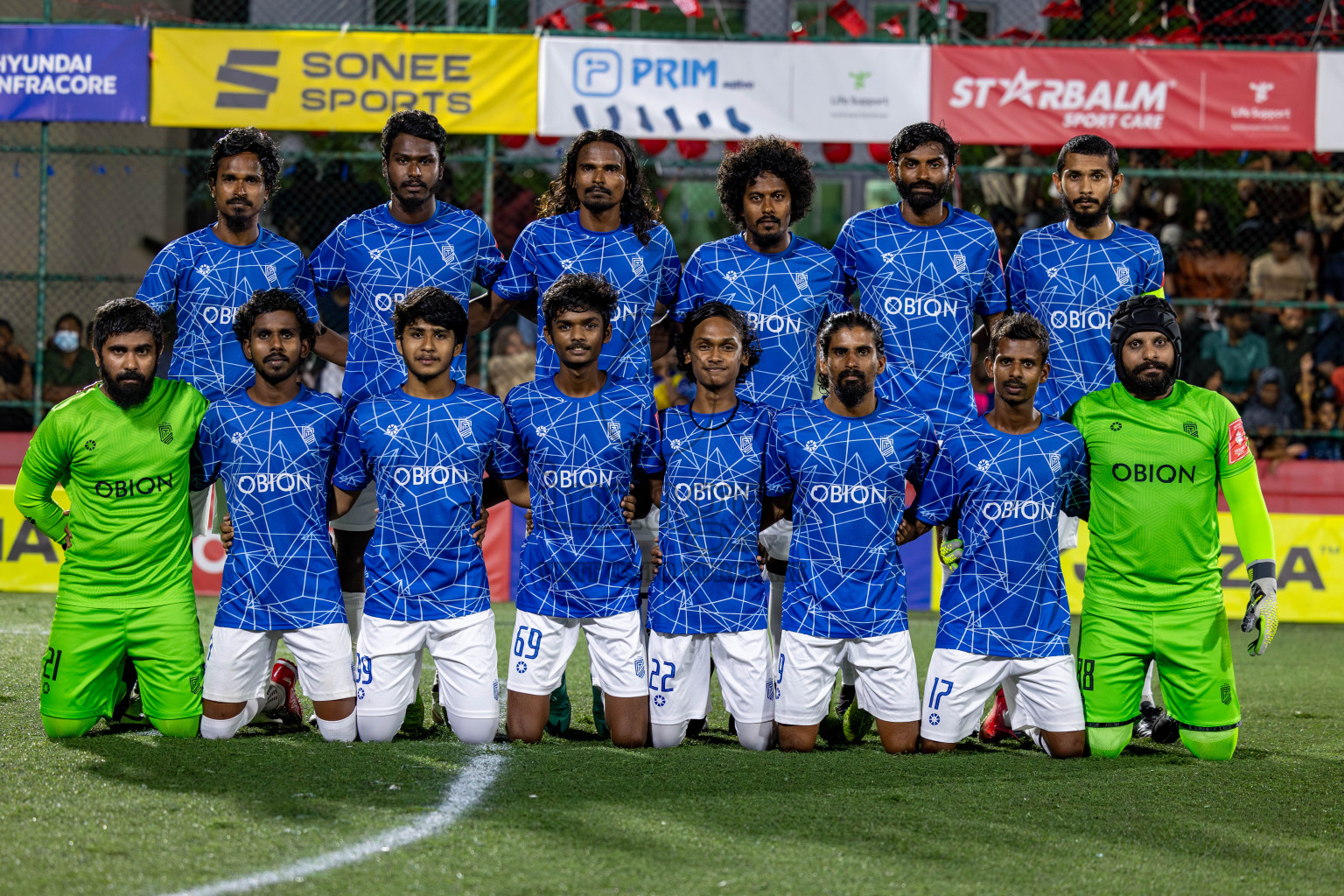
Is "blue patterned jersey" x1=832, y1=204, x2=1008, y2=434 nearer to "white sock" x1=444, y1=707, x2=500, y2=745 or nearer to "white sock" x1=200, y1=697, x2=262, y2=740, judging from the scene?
"white sock" x1=444, y1=707, x2=500, y2=745

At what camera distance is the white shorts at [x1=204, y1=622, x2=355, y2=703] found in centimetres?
518

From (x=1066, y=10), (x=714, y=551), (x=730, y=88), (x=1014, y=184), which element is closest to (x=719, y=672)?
(x=714, y=551)

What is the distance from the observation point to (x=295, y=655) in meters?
5.21

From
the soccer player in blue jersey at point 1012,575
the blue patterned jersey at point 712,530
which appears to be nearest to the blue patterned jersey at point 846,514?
the blue patterned jersey at point 712,530

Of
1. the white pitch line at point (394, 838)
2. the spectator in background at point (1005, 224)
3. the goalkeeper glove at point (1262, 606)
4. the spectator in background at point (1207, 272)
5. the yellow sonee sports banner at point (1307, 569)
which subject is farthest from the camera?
the spectator in background at point (1005, 224)

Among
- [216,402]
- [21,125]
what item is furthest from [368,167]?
[216,402]

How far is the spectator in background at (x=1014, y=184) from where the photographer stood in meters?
12.1

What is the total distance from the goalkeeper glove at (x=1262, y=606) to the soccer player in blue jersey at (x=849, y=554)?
4.01 ft

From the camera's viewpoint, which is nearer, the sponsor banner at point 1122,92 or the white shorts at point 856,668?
the white shorts at point 856,668

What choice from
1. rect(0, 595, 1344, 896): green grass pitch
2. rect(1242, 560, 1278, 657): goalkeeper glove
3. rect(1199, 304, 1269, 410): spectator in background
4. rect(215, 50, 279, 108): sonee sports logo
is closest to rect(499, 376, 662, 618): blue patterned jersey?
rect(0, 595, 1344, 896): green grass pitch

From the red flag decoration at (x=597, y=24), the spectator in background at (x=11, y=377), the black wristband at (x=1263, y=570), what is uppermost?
the red flag decoration at (x=597, y=24)

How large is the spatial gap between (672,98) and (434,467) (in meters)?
5.77

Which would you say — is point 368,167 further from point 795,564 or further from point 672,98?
point 795,564

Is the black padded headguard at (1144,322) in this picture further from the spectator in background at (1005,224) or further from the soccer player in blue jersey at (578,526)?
the spectator in background at (1005,224)
